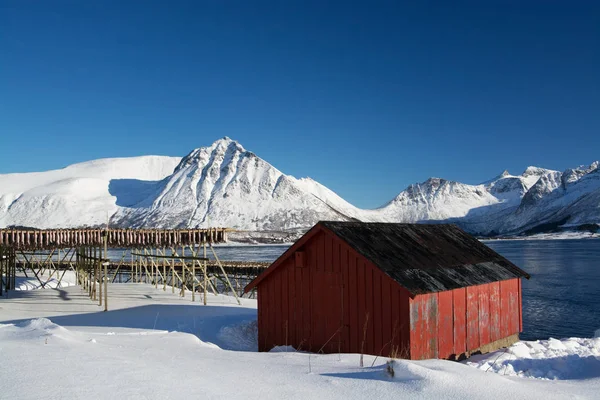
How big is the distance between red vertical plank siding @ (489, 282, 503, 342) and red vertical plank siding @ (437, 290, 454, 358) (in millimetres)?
Result: 2973

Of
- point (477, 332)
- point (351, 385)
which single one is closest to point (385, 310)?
point (477, 332)

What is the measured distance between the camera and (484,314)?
55.5 feet

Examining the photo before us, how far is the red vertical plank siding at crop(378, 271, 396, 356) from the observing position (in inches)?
546

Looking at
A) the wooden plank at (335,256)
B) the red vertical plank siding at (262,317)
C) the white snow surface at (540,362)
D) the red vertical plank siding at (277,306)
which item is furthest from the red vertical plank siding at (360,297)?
the red vertical plank siding at (262,317)

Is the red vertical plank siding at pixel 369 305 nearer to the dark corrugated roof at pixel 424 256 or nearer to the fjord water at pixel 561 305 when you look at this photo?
the dark corrugated roof at pixel 424 256

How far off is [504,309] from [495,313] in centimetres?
86

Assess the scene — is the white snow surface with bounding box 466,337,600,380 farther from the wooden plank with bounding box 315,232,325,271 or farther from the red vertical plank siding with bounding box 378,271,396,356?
the wooden plank with bounding box 315,232,325,271

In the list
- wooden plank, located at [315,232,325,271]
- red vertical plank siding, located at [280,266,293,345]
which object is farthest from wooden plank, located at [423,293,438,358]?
red vertical plank siding, located at [280,266,293,345]

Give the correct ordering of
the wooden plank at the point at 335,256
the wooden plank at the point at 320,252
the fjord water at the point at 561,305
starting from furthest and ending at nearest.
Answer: the fjord water at the point at 561,305 → the wooden plank at the point at 320,252 → the wooden plank at the point at 335,256

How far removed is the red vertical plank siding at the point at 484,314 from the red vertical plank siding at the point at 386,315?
4.34 metres

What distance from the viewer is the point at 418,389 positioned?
6.82 meters

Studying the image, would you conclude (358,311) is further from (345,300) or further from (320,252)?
(320,252)

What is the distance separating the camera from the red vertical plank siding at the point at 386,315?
13.9 m

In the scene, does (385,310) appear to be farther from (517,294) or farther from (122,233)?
(122,233)
